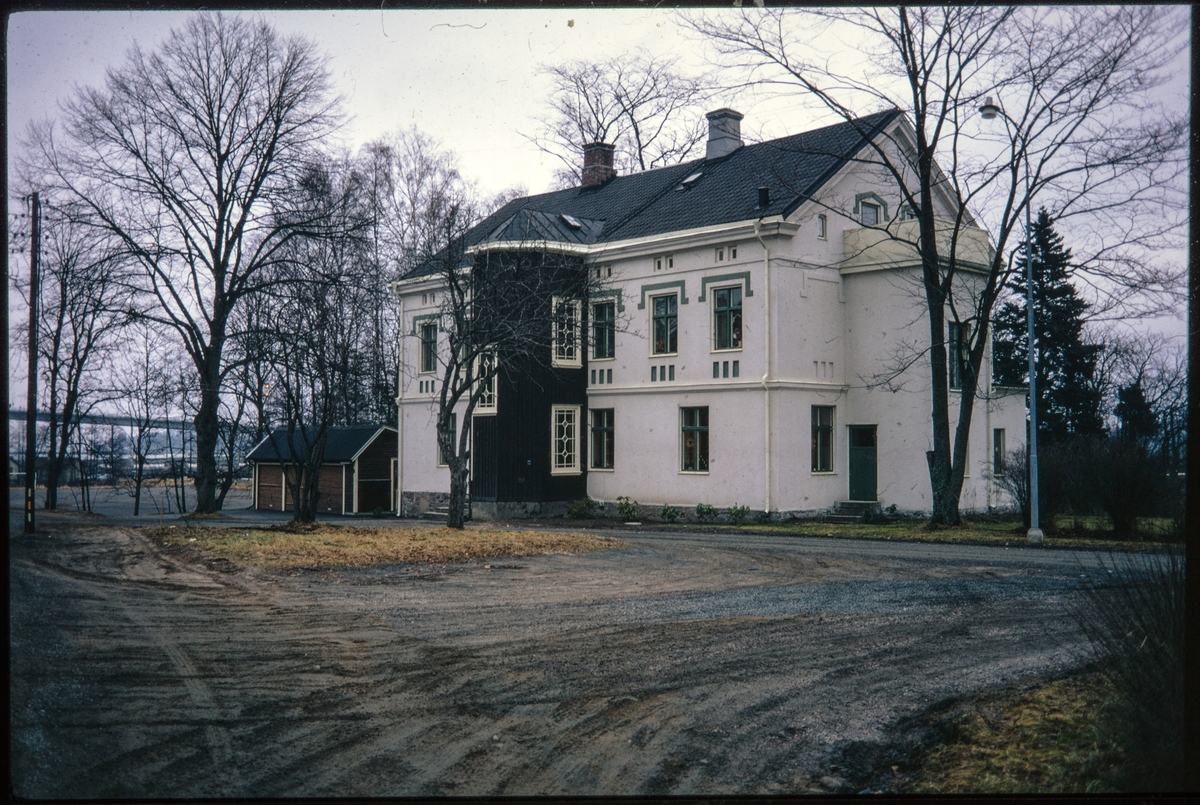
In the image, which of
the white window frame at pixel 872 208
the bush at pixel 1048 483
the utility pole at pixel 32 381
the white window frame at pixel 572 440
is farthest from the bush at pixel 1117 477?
the utility pole at pixel 32 381

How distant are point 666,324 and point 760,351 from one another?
3509 mm

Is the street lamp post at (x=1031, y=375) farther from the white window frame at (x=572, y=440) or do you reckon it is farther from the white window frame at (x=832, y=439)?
the white window frame at (x=572, y=440)

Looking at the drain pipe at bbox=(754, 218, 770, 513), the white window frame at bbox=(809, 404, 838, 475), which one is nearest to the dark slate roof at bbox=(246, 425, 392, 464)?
the drain pipe at bbox=(754, 218, 770, 513)

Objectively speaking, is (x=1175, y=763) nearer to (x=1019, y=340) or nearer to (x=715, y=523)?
(x=715, y=523)

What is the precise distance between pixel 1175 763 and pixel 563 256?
2411 cm

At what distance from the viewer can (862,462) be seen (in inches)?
984

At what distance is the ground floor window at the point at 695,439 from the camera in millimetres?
25109

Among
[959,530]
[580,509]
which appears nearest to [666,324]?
[580,509]

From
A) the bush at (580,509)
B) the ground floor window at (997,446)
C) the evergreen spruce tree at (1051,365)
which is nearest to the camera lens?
the ground floor window at (997,446)

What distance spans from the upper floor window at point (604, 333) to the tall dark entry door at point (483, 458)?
393 centimetres

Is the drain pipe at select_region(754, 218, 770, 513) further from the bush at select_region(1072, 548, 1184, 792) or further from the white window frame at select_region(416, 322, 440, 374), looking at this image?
the bush at select_region(1072, 548, 1184, 792)

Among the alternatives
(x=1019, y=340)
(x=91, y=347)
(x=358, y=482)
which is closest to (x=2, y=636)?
(x=91, y=347)

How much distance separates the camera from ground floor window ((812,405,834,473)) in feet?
80.9

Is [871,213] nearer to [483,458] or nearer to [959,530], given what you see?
[959,530]
